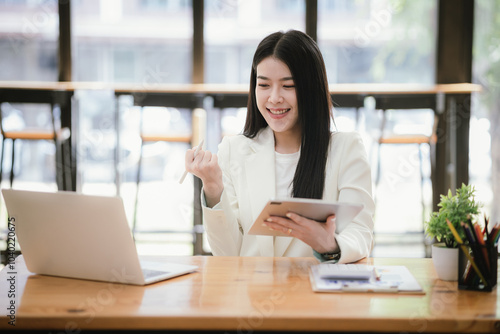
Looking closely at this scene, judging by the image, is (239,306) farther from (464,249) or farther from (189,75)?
(189,75)

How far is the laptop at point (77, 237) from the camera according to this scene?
1.33 meters

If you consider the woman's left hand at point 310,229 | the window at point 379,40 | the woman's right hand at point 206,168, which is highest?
the window at point 379,40

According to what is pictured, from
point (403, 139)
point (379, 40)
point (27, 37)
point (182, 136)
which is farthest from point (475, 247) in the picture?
point (27, 37)

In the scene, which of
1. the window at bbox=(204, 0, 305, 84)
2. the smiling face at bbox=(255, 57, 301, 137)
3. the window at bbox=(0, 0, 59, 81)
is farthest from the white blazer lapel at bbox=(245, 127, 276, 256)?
the window at bbox=(0, 0, 59, 81)

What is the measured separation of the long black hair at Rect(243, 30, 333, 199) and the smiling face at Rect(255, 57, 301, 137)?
20mm

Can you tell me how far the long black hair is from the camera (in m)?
1.96

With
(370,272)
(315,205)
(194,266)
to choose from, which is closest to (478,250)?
(370,272)

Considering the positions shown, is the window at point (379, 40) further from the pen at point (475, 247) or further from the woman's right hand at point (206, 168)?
the pen at point (475, 247)

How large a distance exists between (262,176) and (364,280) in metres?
0.72

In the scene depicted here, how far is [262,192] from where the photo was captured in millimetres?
2010

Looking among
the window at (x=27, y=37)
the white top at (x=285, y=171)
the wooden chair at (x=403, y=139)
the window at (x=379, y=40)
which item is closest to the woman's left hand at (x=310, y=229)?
the white top at (x=285, y=171)

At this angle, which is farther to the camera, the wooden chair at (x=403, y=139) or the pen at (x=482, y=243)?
the wooden chair at (x=403, y=139)

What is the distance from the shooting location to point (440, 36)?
15.7ft

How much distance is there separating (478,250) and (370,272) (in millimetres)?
260
